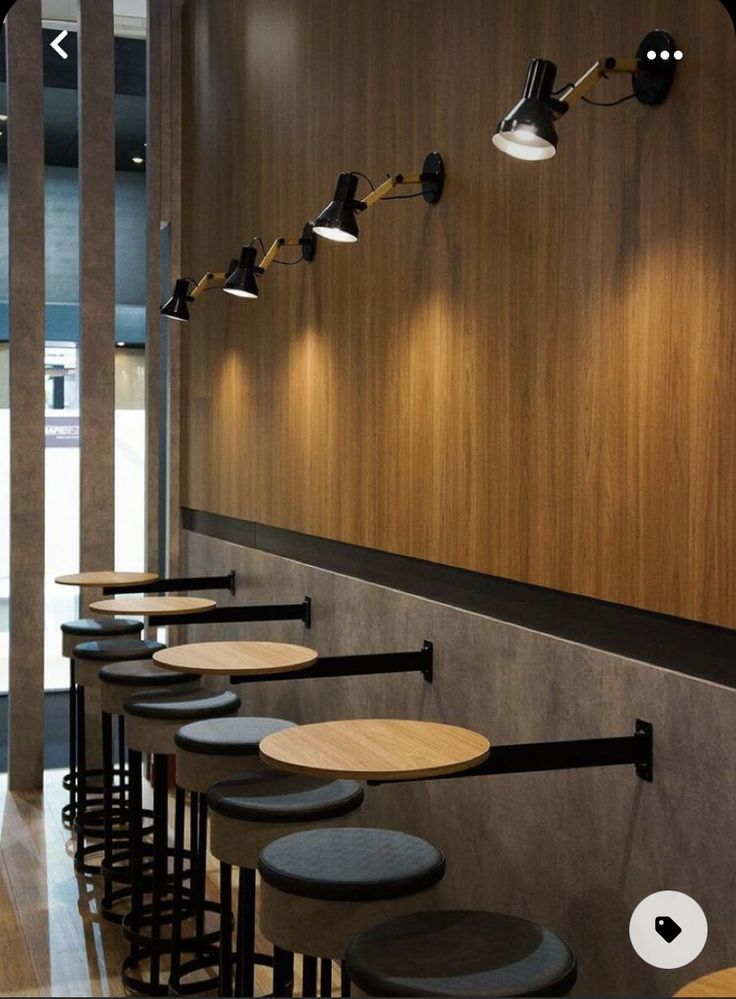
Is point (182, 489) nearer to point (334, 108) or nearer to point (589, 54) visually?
point (334, 108)

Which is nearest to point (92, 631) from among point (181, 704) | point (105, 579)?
point (105, 579)

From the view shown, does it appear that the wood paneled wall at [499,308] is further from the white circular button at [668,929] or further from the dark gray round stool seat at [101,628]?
the dark gray round stool seat at [101,628]

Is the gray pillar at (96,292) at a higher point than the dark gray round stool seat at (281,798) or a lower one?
higher

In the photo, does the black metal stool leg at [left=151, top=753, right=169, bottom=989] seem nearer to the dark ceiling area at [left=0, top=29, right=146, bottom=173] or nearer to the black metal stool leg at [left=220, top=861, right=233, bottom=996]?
the black metal stool leg at [left=220, top=861, right=233, bottom=996]

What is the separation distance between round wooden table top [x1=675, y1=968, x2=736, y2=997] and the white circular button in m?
0.88

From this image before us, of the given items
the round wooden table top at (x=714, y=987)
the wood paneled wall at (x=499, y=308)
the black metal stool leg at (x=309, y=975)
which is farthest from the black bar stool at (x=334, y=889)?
the round wooden table top at (x=714, y=987)

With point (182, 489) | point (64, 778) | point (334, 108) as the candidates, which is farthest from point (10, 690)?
point (334, 108)

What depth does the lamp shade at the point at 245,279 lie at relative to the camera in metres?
4.13

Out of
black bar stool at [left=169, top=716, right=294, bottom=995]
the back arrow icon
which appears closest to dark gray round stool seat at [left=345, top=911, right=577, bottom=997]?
black bar stool at [left=169, top=716, right=294, bottom=995]

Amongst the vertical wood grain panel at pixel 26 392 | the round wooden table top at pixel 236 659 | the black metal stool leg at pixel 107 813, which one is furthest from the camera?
the vertical wood grain panel at pixel 26 392

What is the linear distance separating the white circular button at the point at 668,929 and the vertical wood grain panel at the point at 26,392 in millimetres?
4224

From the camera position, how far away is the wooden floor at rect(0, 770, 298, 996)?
3613 millimetres

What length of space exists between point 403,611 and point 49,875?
2071 mm

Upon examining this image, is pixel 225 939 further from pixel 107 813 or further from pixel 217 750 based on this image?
pixel 107 813
